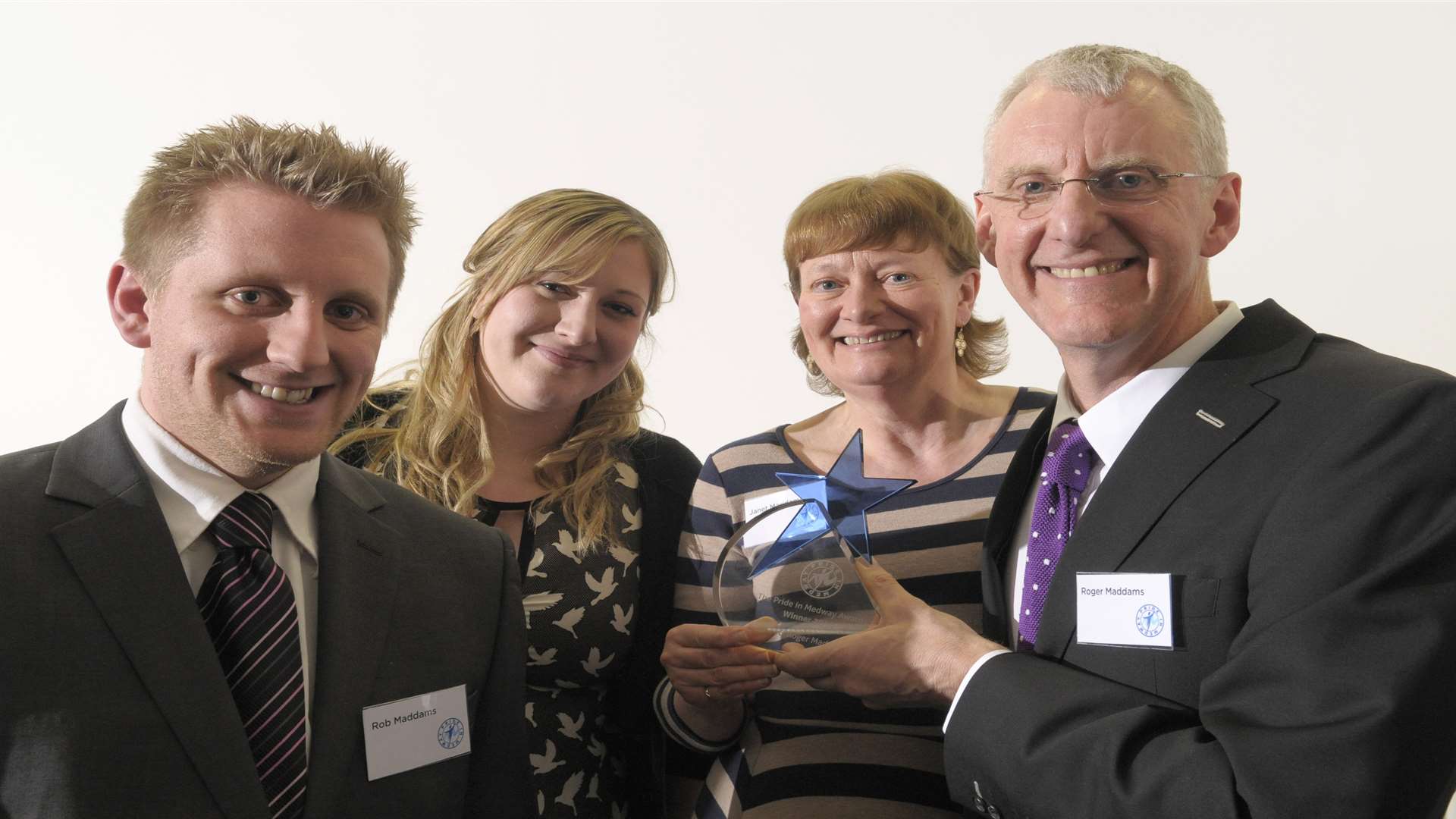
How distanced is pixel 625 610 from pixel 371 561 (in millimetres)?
860

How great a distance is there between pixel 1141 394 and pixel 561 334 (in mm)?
1374

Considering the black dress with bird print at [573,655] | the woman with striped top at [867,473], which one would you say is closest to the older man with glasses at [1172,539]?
the woman with striped top at [867,473]

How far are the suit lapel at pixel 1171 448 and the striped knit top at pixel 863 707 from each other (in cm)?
47

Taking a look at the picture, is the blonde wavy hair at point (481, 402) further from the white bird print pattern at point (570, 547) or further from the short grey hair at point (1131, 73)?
the short grey hair at point (1131, 73)

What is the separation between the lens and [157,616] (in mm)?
1444

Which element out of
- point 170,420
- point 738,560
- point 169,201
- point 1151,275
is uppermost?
point 169,201

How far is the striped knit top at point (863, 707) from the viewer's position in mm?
2100

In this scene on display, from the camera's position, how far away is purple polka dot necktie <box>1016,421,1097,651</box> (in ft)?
6.02

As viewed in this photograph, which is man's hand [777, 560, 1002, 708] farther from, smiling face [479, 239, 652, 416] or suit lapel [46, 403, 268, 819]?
smiling face [479, 239, 652, 416]

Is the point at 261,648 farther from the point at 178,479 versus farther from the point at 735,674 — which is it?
the point at 735,674

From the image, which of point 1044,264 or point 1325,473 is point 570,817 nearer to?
point 1044,264

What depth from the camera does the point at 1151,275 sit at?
1760 millimetres

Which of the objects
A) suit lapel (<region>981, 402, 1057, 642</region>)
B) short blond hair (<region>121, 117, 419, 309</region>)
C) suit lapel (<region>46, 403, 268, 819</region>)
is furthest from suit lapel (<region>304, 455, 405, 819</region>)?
suit lapel (<region>981, 402, 1057, 642</region>)

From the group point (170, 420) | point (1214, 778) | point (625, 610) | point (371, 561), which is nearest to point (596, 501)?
point (625, 610)
